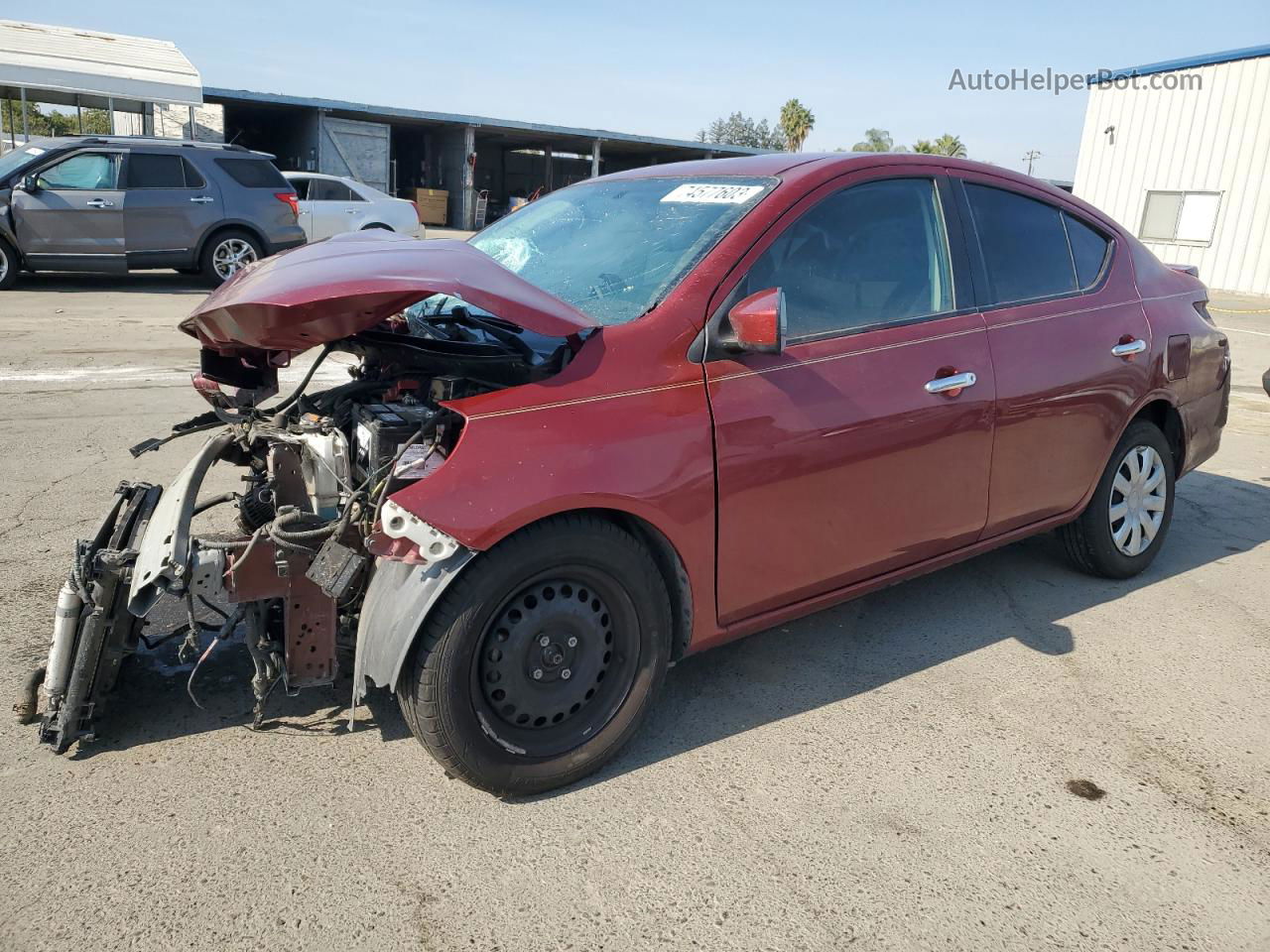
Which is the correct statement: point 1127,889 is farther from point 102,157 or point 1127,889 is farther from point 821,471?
point 102,157

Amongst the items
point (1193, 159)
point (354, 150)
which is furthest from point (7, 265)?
point (1193, 159)

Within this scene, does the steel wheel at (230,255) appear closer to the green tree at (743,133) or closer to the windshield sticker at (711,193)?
the windshield sticker at (711,193)

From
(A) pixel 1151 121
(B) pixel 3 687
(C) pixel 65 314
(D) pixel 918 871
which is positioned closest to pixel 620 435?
(D) pixel 918 871

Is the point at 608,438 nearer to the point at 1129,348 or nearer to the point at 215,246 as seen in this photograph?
the point at 1129,348

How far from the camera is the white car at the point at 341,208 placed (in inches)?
691

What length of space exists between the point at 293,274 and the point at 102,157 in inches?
464

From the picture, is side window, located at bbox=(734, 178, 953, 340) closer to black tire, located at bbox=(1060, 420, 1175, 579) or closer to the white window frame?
black tire, located at bbox=(1060, 420, 1175, 579)

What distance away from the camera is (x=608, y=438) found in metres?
2.73

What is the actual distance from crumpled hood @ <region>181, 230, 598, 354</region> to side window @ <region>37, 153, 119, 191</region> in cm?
1117

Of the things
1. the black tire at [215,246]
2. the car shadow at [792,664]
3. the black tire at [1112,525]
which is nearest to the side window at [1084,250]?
the black tire at [1112,525]

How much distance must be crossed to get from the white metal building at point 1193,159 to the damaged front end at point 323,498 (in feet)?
79.3

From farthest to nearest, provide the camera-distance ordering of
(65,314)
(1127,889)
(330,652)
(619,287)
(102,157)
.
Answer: (102,157) < (65,314) < (619,287) < (330,652) < (1127,889)

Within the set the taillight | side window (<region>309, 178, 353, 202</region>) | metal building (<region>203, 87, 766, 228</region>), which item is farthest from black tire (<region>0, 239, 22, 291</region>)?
metal building (<region>203, 87, 766, 228</region>)

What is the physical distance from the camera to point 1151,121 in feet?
78.1
